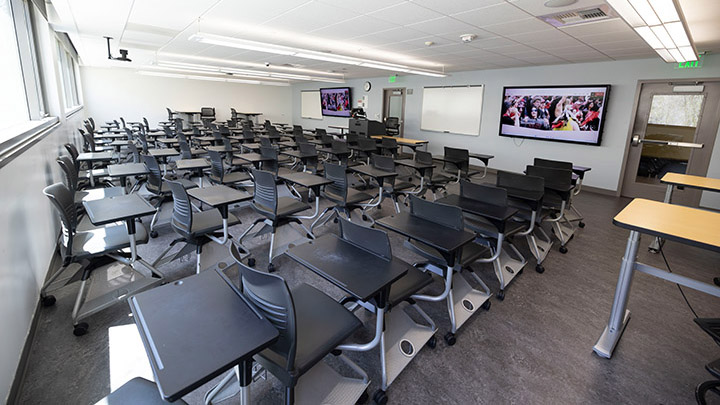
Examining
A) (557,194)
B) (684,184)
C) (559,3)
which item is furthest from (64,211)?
(684,184)

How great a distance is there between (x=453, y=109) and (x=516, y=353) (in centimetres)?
792

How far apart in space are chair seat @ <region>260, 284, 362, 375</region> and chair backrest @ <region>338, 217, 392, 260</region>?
1.19ft

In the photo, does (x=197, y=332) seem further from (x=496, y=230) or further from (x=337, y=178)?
(x=337, y=178)

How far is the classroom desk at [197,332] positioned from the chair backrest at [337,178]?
233 centimetres

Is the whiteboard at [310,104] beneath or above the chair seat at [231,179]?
above

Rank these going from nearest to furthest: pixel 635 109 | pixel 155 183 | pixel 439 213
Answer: pixel 439 213 → pixel 155 183 → pixel 635 109

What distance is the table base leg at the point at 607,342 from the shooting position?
7.02ft

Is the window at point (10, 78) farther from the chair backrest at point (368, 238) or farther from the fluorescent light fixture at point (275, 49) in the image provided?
the chair backrest at point (368, 238)

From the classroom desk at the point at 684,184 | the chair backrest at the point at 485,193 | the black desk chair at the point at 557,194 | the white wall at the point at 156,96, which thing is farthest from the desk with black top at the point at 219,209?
the white wall at the point at 156,96

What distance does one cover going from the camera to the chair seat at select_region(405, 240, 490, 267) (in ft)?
7.59

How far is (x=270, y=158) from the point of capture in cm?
512

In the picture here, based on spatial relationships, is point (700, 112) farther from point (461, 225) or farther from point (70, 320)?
point (70, 320)

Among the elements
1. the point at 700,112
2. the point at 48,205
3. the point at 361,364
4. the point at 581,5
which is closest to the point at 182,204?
the point at 48,205

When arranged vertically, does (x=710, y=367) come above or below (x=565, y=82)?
below
